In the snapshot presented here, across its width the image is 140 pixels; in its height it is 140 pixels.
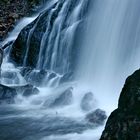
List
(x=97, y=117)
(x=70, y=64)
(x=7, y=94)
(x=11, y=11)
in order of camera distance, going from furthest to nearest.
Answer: (x=11, y=11)
(x=70, y=64)
(x=7, y=94)
(x=97, y=117)

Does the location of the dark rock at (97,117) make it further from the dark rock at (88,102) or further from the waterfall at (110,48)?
the waterfall at (110,48)

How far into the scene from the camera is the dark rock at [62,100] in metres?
18.0

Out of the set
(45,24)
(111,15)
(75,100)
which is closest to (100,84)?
(75,100)

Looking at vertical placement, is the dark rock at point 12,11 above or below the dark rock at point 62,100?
above

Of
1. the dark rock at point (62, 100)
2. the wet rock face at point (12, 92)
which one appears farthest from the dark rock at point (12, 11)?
the dark rock at point (62, 100)

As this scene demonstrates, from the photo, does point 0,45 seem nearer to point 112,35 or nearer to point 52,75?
point 52,75

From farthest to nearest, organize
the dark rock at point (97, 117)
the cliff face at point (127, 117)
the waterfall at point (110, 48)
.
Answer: the waterfall at point (110, 48)
the dark rock at point (97, 117)
the cliff face at point (127, 117)

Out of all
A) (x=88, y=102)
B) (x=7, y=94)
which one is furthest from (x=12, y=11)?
(x=88, y=102)

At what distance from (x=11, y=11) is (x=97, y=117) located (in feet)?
51.1

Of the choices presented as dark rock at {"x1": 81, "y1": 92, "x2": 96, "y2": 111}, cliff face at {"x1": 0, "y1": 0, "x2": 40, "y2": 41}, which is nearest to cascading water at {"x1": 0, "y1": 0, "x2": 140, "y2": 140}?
dark rock at {"x1": 81, "y1": 92, "x2": 96, "y2": 111}

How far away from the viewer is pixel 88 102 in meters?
17.5

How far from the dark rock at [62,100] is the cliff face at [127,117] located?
8900mm

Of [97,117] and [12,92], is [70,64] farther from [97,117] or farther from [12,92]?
[97,117]

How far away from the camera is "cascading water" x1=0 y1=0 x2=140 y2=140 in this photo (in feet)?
51.6
